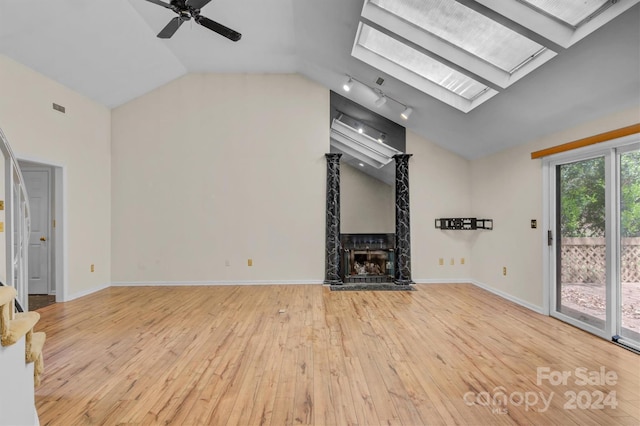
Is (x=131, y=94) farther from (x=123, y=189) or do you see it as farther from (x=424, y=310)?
(x=424, y=310)

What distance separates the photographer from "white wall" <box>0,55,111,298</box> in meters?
3.52

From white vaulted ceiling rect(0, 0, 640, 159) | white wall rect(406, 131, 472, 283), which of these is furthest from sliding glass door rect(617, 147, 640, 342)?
white wall rect(406, 131, 472, 283)

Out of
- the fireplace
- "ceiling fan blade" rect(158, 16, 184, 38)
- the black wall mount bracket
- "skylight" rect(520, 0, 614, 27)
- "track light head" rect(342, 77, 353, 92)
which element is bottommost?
the fireplace

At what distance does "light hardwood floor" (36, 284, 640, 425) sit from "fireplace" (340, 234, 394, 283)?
47.0 inches

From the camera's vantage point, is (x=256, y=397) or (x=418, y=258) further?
(x=418, y=258)

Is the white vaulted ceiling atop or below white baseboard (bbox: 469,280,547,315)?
atop

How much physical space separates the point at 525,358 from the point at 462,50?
3028 millimetres

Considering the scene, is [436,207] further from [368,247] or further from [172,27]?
[172,27]

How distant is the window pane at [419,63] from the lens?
11.5 feet

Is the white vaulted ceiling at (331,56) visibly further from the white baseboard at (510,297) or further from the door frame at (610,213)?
the white baseboard at (510,297)

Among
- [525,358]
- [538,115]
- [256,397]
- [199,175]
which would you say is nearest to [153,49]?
[199,175]

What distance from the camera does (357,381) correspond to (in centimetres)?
214

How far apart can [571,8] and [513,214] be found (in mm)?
2662

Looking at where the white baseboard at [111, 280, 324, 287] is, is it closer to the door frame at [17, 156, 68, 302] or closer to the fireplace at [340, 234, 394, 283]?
the fireplace at [340, 234, 394, 283]
